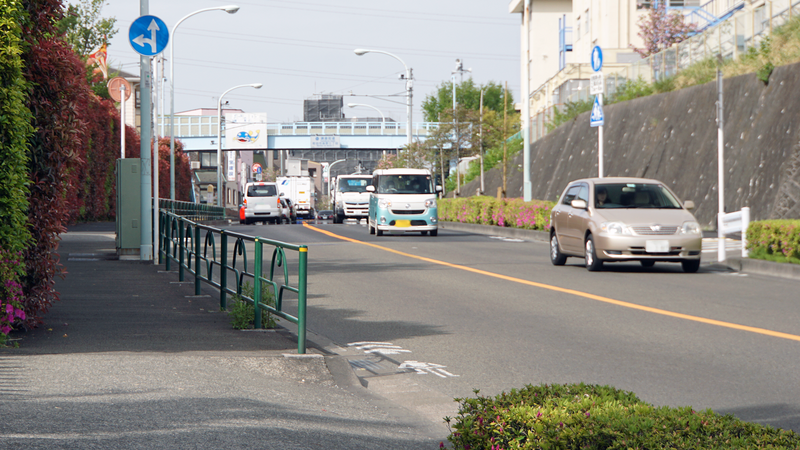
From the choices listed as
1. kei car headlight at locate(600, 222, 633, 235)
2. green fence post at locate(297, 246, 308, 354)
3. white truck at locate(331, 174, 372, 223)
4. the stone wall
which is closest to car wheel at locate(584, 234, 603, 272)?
kei car headlight at locate(600, 222, 633, 235)

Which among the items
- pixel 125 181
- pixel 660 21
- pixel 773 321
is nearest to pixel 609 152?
pixel 660 21

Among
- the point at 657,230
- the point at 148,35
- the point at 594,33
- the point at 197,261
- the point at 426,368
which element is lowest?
the point at 426,368

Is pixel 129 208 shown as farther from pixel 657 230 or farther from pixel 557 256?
pixel 657 230

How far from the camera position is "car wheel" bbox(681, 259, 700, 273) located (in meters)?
15.2

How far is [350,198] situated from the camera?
46.8 metres

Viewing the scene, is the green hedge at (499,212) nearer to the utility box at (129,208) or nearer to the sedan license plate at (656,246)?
the sedan license plate at (656,246)

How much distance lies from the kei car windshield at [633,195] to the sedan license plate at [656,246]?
4.27 ft

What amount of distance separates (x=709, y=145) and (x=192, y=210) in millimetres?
20450

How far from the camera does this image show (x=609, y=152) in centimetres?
3803

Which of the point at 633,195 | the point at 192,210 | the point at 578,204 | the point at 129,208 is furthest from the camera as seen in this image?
the point at 192,210

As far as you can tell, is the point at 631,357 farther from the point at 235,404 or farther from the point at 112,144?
the point at 112,144

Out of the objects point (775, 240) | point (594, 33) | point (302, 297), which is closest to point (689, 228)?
point (775, 240)

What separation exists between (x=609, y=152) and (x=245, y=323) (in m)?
31.7

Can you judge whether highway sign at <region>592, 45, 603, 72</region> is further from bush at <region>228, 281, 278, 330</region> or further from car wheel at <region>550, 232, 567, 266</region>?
bush at <region>228, 281, 278, 330</region>
